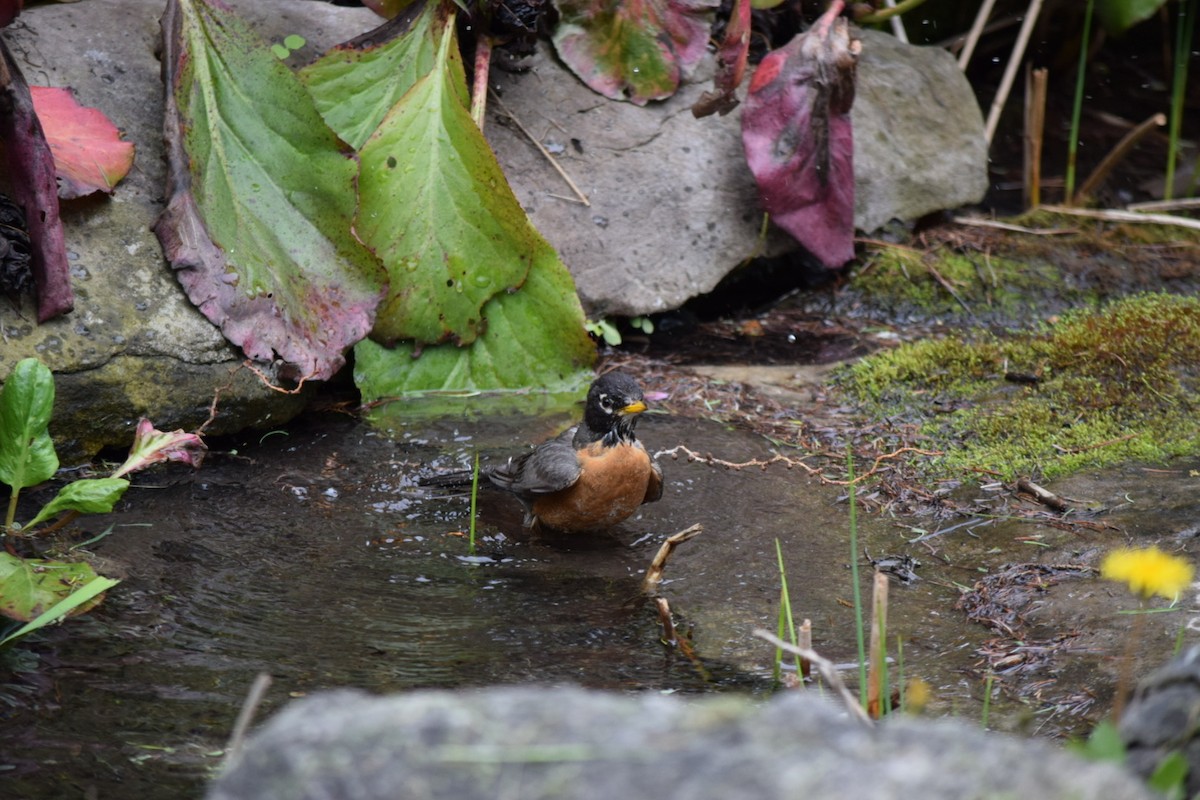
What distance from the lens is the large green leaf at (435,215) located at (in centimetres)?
558

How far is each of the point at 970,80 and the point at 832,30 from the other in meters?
3.08

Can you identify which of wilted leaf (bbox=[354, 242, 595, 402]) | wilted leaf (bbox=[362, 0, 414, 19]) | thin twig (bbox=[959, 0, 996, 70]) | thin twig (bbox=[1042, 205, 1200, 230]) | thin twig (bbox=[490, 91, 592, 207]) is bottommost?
wilted leaf (bbox=[354, 242, 595, 402])

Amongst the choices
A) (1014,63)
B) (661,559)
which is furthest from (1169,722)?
(1014,63)

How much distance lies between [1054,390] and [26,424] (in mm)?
4200

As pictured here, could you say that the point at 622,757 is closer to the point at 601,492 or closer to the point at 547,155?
the point at 601,492

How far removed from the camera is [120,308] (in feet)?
16.0

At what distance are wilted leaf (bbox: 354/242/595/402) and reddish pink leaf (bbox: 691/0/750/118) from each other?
130 cm

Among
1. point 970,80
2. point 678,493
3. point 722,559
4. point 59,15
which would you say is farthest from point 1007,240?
point 59,15

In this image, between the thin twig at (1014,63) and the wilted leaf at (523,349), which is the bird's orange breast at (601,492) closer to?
the wilted leaf at (523,349)

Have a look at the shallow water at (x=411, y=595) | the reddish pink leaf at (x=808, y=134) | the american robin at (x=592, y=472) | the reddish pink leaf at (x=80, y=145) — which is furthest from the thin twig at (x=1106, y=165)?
the reddish pink leaf at (x=80, y=145)

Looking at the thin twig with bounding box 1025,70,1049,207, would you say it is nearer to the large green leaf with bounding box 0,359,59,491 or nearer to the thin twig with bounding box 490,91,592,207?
the thin twig with bounding box 490,91,592,207

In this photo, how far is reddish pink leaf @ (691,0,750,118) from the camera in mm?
6273

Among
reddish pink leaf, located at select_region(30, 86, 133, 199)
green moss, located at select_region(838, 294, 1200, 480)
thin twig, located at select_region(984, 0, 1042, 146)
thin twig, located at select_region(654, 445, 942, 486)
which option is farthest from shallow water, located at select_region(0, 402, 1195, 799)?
thin twig, located at select_region(984, 0, 1042, 146)

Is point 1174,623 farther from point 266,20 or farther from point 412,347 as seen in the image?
point 266,20
